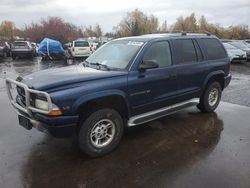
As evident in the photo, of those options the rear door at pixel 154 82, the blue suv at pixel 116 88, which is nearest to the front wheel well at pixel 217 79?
the blue suv at pixel 116 88

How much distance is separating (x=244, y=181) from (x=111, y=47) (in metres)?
3.43

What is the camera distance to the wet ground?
379cm

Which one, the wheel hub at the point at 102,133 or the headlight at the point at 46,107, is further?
the wheel hub at the point at 102,133

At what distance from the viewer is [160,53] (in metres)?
5.37

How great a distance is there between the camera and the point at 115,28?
188 feet

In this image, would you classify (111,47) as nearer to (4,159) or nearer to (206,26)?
(4,159)

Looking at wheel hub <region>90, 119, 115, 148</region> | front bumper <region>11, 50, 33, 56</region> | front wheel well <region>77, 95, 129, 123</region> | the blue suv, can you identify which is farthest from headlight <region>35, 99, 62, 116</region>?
front bumper <region>11, 50, 33, 56</region>

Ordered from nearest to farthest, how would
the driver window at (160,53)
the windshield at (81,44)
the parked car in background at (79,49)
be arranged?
the driver window at (160,53)
the parked car in background at (79,49)
the windshield at (81,44)

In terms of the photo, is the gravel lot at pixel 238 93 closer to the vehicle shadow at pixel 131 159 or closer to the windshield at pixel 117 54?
the vehicle shadow at pixel 131 159

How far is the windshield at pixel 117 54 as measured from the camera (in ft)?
16.5

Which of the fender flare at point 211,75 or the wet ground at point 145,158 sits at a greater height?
the fender flare at point 211,75

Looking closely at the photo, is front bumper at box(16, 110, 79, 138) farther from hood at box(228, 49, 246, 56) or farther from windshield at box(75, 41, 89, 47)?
windshield at box(75, 41, 89, 47)

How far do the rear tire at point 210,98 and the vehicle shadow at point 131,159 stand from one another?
2.72 ft

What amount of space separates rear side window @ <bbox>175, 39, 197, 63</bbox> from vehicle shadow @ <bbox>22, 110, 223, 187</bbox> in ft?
4.57
